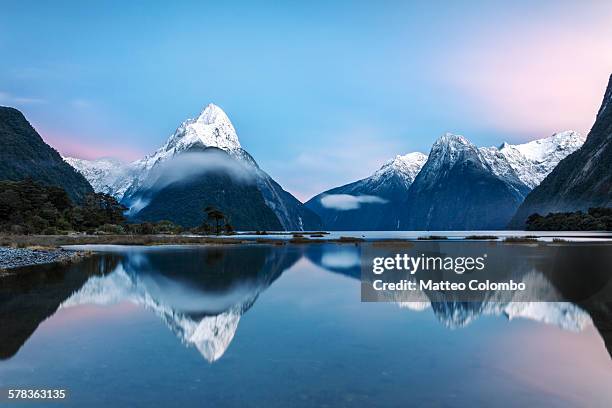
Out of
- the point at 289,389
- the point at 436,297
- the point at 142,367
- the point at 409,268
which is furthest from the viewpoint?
the point at 409,268

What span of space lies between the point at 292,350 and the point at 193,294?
15.3 metres

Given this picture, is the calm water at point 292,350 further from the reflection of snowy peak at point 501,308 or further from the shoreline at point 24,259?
the shoreline at point 24,259

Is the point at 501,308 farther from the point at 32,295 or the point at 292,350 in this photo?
the point at 32,295

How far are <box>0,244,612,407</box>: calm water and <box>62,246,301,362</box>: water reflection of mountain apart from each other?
0.16 meters

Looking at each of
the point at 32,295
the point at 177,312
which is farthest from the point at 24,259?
the point at 177,312

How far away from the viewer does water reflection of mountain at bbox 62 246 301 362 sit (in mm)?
19766

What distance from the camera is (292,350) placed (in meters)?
16.8

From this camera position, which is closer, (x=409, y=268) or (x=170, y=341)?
(x=170, y=341)

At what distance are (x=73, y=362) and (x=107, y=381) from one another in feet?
9.32

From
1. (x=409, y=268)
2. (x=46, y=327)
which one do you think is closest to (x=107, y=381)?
(x=46, y=327)

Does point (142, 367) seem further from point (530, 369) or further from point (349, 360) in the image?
point (530, 369)

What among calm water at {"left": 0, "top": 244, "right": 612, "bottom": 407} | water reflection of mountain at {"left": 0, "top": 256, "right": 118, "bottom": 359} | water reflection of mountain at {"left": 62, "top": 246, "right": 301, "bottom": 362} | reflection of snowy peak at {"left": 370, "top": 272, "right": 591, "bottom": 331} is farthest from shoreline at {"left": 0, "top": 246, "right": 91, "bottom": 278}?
reflection of snowy peak at {"left": 370, "top": 272, "right": 591, "bottom": 331}

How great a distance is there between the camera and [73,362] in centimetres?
1504

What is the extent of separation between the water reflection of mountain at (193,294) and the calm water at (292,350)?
0.16 metres
